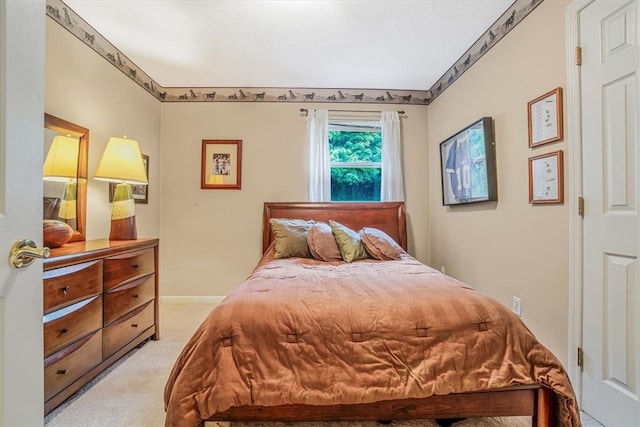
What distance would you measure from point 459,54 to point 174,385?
132 inches

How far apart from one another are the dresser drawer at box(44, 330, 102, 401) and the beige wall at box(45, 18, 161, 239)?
3.32 feet

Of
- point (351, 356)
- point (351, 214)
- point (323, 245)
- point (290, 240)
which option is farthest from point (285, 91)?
point (351, 356)

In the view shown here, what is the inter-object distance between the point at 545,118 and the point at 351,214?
1980 millimetres

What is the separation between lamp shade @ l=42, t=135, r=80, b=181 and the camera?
2.11 meters

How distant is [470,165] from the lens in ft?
9.03

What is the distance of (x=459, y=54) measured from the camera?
2.89 m

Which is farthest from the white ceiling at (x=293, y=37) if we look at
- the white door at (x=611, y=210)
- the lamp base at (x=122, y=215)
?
the lamp base at (x=122, y=215)

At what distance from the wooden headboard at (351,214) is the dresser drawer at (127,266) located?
4.09 ft

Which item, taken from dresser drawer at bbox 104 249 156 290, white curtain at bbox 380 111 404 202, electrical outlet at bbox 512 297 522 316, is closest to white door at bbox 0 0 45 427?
dresser drawer at bbox 104 249 156 290

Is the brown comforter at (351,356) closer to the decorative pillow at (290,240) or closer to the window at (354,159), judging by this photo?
the decorative pillow at (290,240)

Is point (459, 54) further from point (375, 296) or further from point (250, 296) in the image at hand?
point (250, 296)

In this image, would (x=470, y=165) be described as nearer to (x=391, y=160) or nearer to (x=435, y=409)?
(x=391, y=160)

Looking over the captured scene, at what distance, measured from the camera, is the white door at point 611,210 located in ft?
4.78

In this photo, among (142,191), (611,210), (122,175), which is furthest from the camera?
(142,191)
